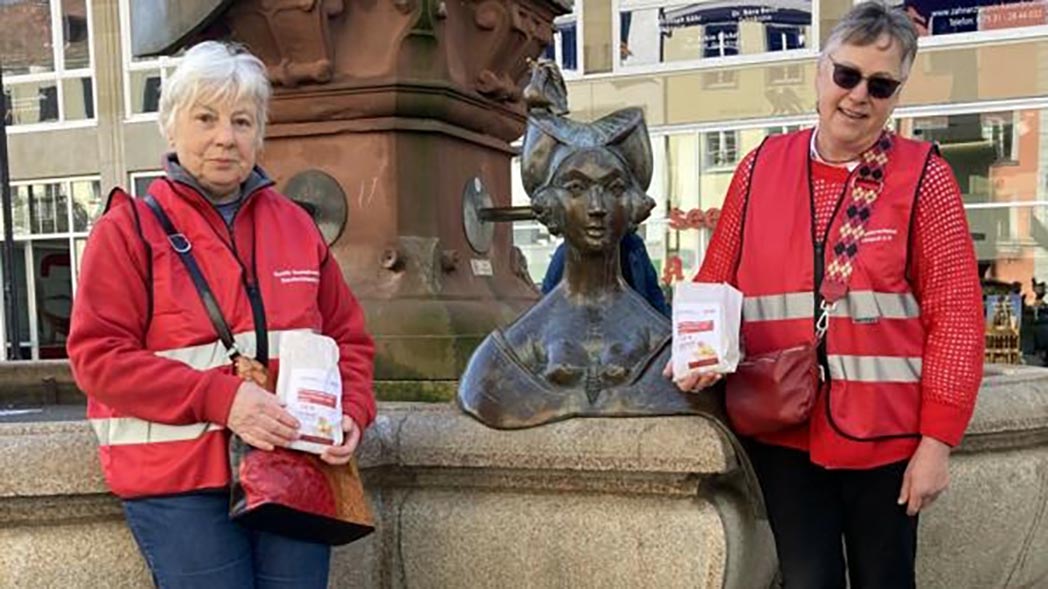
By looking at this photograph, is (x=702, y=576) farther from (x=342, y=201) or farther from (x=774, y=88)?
(x=774, y=88)

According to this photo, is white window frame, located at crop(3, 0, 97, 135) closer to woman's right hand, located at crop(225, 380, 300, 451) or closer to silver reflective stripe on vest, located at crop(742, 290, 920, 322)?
woman's right hand, located at crop(225, 380, 300, 451)

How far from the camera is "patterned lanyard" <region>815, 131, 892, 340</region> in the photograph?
243 centimetres

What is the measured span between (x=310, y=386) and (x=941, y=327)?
1316 millimetres

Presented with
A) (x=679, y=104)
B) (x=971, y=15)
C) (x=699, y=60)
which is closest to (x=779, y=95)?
(x=699, y=60)

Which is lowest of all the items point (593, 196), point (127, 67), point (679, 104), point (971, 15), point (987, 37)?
point (593, 196)

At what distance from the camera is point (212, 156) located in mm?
2330

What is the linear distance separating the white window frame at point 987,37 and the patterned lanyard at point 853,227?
13.8 meters

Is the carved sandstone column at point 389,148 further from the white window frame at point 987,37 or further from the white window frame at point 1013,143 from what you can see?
the white window frame at point 1013,143

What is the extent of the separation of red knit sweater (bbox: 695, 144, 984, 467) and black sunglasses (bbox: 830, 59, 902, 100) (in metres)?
0.19

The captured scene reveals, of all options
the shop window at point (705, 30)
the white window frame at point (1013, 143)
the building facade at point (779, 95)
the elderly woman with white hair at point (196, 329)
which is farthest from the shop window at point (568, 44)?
the elderly woman with white hair at point (196, 329)

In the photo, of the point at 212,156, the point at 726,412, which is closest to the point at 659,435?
the point at 726,412

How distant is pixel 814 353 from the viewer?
2.44 meters

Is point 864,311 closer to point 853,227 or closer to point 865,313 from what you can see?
point 865,313

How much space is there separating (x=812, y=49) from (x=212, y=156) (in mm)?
15244
